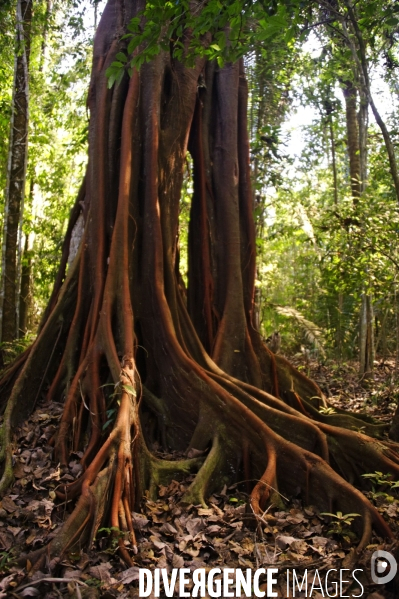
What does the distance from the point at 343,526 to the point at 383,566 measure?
62 centimetres

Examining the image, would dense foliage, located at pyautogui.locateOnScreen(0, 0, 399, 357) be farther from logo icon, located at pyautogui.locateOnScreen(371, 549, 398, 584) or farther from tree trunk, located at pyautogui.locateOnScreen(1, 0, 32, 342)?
logo icon, located at pyautogui.locateOnScreen(371, 549, 398, 584)

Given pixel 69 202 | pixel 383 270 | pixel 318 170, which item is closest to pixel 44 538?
pixel 383 270

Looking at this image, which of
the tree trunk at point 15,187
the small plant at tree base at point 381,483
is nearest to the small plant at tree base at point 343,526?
the small plant at tree base at point 381,483

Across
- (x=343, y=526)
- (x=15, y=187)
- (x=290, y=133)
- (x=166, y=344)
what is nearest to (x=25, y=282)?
(x=15, y=187)

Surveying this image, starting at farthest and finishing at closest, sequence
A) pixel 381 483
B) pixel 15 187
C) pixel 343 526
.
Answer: pixel 15 187
pixel 381 483
pixel 343 526

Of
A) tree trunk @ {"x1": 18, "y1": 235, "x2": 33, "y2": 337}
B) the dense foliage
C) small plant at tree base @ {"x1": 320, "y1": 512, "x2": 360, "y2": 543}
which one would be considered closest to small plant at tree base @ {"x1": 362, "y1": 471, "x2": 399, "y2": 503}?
small plant at tree base @ {"x1": 320, "y1": 512, "x2": 360, "y2": 543}

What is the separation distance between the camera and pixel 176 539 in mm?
3408

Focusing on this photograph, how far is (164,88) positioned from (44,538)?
4692 mm

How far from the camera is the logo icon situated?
2.91 meters

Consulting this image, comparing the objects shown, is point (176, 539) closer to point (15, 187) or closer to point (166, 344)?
point (166, 344)

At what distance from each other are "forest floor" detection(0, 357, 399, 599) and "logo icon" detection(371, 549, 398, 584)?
36mm

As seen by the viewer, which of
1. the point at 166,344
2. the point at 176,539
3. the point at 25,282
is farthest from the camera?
the point at 25,282

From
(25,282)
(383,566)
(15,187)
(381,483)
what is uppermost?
(15,187)

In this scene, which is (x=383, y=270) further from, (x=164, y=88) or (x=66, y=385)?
(x=66, y=385)
